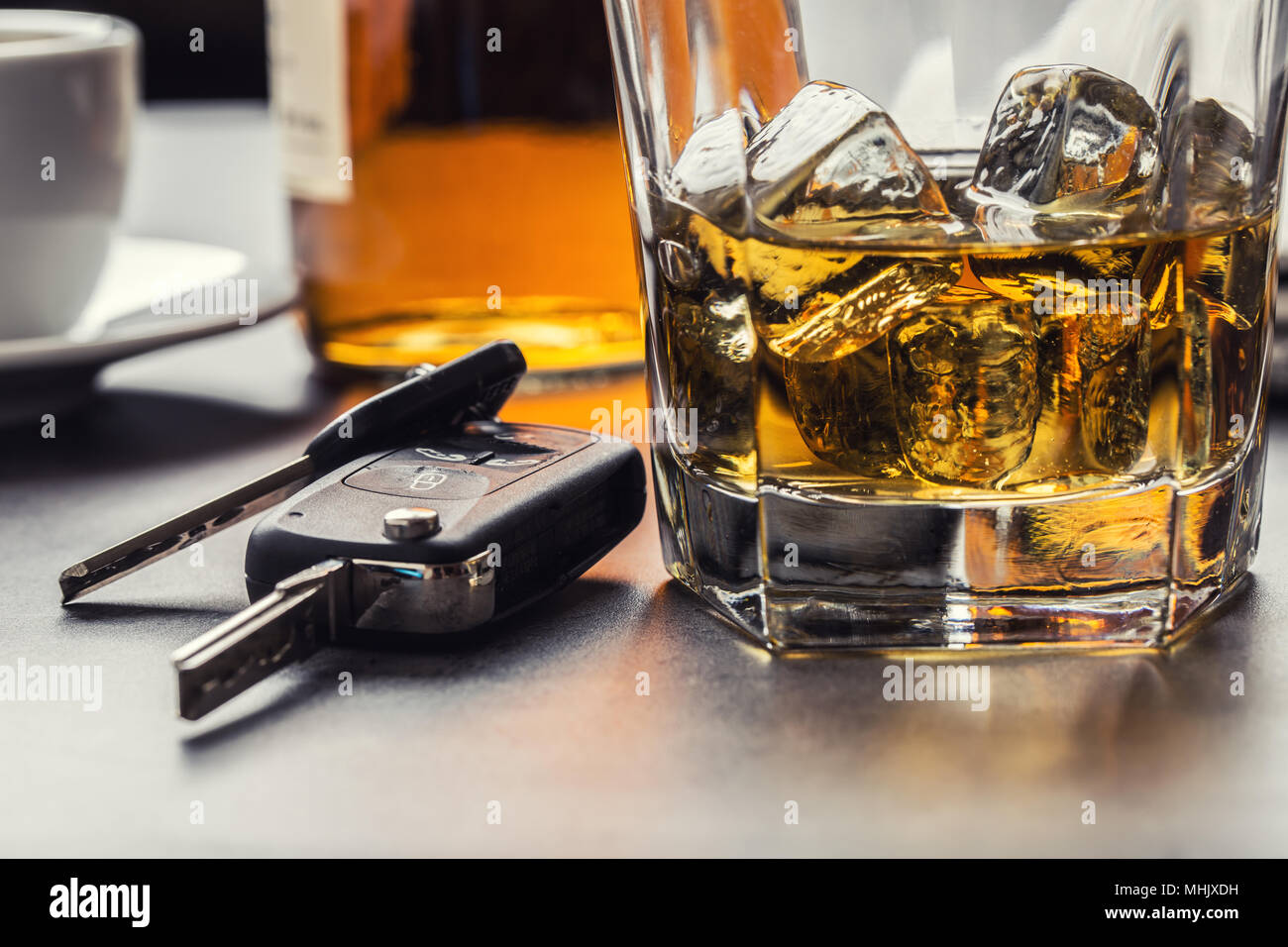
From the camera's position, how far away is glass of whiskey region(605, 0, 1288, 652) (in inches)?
16.9

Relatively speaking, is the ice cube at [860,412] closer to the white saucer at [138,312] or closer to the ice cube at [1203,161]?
the ice cube at [1203,161]

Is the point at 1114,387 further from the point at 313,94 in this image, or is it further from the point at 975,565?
the point at 313,94

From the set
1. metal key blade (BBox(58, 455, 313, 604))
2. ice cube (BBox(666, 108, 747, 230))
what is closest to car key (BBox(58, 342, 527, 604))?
metal key blade (BBox(58, 455, 313, 604))

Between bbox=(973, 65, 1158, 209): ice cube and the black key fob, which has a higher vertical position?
bbox=(973, 65, 1158, 209): ice cube

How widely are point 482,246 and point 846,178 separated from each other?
32 centimetres

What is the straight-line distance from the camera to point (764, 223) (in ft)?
1.43

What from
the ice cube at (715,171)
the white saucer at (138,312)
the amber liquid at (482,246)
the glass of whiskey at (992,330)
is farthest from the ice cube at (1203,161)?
the white saucer at (138,312)

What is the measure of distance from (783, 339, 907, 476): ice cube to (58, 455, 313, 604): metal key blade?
0.61 feet

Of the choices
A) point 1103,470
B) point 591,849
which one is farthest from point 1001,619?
point 591,849

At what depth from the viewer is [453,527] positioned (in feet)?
1.44

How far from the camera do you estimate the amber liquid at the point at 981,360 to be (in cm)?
43

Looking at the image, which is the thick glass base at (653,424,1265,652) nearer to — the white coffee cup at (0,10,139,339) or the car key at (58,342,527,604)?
the car key at (58,342,527,604)

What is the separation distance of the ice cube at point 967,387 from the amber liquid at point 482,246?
317 mm

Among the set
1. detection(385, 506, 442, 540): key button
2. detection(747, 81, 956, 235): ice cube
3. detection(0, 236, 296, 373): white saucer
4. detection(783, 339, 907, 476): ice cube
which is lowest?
detection(385, 506, 442, 540): key button
